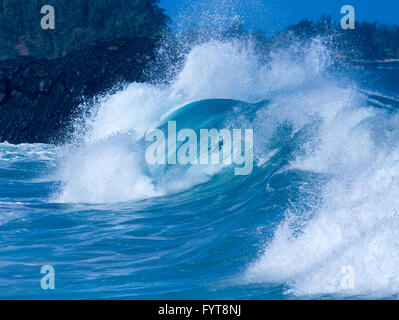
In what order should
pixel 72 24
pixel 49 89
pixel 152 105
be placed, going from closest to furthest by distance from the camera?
pixel 152 105 < pixel 49 89 < pixel 72 24

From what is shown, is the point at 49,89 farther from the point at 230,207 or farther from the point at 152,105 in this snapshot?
the point at 230,207

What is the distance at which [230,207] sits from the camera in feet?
27.6

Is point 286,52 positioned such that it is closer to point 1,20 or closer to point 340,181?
point 340,181

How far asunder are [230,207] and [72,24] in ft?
242

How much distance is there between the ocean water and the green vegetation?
61555 millimetres

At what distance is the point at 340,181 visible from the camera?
691cm

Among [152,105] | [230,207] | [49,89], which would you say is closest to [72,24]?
[49,89]

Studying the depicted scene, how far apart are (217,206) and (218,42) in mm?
7463

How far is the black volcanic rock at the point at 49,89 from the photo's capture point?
87.1 ft

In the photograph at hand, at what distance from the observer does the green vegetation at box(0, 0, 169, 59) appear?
2953 inches

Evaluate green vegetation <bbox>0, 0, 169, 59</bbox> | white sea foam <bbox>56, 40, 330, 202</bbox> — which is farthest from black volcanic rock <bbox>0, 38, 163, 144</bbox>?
green vegetation <bbox>0, 0, 169, 59</bbox>

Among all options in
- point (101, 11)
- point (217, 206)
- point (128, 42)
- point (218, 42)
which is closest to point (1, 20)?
point (101, 11)

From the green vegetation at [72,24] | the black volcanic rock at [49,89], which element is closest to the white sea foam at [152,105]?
the black volcanic rock at [49,89]

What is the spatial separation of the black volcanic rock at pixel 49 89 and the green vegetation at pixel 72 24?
4032 cm
